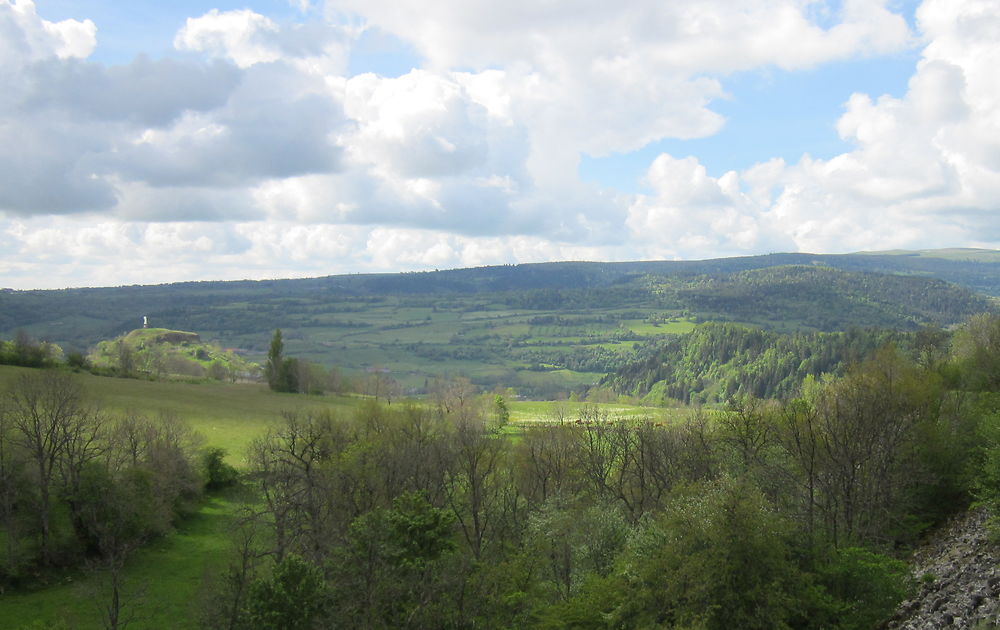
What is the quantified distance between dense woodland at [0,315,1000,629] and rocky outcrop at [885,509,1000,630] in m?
1.20

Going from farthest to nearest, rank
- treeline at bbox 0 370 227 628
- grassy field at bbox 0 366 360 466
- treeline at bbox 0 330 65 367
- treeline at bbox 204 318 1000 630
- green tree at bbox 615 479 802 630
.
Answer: treeline at bbox 0 330 65 367, grassy field at bbox 0 366 360 466, treeline at bbox 0 370 227 628, treeline at bbox 204 318 1000 630, green tree at bbox 615 479 802 630

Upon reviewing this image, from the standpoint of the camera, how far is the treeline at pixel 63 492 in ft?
167

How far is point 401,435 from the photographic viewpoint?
68.9 m

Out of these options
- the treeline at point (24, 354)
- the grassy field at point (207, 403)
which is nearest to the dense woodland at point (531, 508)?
the grassy field at point (207, 403)

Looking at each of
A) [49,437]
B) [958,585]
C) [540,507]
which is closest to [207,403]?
[49,437]

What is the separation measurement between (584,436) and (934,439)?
33.6 metres

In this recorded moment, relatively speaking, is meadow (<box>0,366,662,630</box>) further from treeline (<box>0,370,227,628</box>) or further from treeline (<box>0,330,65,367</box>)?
treeline (<box>0,330,65,367</box>)

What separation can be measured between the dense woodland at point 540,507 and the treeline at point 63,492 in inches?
8.8

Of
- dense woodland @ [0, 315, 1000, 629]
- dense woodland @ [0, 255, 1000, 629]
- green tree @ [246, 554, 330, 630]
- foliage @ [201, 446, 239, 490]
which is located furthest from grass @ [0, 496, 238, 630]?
green tree @ [246, 554, 330, 630]

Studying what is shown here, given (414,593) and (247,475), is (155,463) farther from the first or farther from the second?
(414,593)

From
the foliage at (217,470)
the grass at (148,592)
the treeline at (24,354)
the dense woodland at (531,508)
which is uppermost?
the treeline at (24,354)

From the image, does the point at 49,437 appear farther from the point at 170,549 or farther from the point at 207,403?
the point at 207,403

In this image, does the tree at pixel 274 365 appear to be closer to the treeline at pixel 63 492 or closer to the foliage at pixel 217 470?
the foliage at pixel 217 470

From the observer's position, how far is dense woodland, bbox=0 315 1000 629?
103ft
